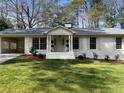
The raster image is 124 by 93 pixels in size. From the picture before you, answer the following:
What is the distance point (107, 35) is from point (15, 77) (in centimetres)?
1694

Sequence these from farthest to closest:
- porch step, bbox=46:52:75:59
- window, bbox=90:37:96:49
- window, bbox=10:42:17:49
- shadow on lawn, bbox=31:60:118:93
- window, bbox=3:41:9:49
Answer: window, bbox=10:42:17:49, window, bbox=3:41:9:49, window, bbox=90:37:96:49, porch step, bbox=46:52:75:59, shadow on lawn, bbox=31:60:118:93

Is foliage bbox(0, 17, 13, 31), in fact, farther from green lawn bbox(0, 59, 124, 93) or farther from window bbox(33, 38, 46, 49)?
green lawn bbox(0, 59, 124, 93)

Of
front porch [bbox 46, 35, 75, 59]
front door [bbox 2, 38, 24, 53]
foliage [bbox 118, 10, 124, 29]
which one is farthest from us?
foliage [bbox 118, 10, 124, 29]

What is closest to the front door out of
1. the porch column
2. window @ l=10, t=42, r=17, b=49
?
window @ l=10, t=42, r=17, b=49

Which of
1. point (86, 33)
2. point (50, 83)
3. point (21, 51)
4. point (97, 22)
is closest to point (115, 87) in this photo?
point (50, 83)

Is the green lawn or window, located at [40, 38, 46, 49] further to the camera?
window, located at [40, 38, 46, 49]

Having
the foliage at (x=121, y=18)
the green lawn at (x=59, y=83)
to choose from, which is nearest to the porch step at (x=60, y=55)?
the green lawn at (x=59, y=83)

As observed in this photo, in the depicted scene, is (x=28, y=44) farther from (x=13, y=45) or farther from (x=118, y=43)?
(x=118, y=43)

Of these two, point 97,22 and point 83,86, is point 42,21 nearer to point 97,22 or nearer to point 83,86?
point 97,22

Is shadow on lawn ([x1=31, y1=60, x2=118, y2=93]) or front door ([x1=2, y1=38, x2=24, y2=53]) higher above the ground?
front door ([x1=2, y1=38, x2=24, y2=53])

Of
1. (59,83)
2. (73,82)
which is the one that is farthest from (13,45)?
(59,83)

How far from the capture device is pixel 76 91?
10297mm

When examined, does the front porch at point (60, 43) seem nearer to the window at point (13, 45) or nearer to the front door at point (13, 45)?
the front door at point (13, 45)

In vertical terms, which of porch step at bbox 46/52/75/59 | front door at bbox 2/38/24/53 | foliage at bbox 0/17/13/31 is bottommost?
porch step at bbox 46/52/75/59
